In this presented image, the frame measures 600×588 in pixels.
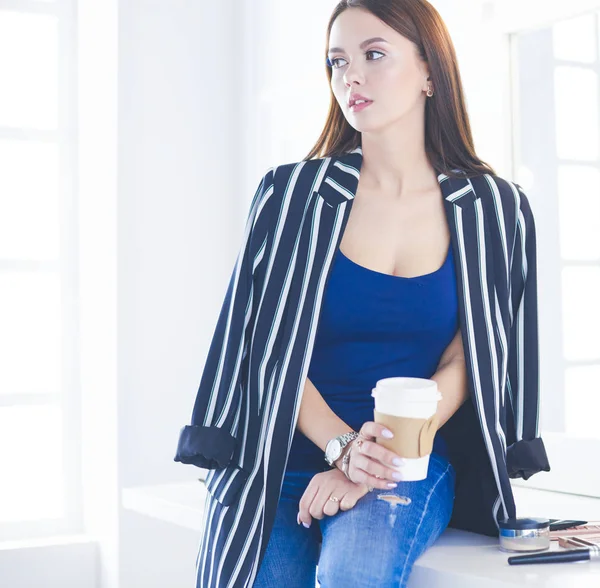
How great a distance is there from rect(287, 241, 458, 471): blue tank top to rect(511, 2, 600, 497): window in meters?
0.64

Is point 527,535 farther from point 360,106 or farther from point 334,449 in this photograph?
point 360,106

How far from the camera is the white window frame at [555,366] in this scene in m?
1.91

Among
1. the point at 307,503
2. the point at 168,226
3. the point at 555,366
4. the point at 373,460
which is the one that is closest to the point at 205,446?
the point at 307,503

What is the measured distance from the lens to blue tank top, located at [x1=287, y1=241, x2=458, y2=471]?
1.36m

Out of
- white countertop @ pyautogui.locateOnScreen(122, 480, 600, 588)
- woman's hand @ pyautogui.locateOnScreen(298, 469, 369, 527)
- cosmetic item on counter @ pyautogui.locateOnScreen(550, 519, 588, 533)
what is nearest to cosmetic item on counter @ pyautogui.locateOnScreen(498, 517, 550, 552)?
white countertop @ pyautogui.locateOnScreen(122, 480, 600, 588)

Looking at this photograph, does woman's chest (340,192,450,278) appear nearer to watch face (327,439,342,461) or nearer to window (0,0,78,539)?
watch face (327,439,342,461)

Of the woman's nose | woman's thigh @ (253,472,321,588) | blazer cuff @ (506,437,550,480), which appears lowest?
woman's thigh @ (253,472,321,588)

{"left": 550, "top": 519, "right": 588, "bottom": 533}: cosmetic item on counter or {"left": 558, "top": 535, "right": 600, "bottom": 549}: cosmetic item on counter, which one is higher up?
{"left": 558, "top": 535, "right": 600, "bottom": 549}: cosmetic item on counter

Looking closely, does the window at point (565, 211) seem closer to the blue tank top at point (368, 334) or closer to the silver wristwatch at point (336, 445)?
the blue tank top at point (368, 334)

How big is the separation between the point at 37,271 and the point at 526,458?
2009mm

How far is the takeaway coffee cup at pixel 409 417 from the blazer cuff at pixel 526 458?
11.5 inches

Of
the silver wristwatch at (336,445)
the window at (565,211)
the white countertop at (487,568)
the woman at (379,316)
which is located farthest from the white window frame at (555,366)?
the silver wristwatch at (336,445)

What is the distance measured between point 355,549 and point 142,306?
1698mm

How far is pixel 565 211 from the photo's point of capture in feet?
6.45
